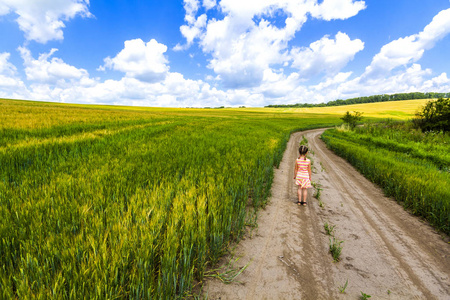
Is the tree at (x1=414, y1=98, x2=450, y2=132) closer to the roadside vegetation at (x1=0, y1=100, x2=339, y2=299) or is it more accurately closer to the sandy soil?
the sandy soil

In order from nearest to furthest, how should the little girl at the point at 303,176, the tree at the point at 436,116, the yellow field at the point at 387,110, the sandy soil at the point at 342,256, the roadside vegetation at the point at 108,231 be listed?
1. the roadside vegetation at the point at 108,231
2. the sandy soil at the point at 342,256
3. the little girl at the point at 303,176
4. the tree at the point at 436,116
5. the yellow field at the point at 387,110

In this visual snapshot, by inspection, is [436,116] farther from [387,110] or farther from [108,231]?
[387,110]

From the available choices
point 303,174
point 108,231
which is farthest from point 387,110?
point 108,231

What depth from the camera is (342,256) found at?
295 centimetres

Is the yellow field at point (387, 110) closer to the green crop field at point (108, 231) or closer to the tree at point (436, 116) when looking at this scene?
the tree at point (436, 116)

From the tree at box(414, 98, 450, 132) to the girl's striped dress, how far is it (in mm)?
21902

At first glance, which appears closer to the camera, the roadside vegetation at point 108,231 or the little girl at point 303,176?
the roadside vegetation at point 108,231

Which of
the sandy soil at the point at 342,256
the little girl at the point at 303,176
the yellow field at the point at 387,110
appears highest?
the yellow field at the point at 387,110

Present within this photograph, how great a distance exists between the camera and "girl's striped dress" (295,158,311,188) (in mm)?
4938

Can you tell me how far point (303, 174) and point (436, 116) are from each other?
75.3 ft

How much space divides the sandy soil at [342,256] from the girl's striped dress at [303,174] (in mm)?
545

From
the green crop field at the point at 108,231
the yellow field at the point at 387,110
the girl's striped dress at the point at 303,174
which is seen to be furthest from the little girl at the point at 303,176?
the yellow field at the point at 387,110

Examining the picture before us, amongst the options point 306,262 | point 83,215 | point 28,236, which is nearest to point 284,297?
point 306,262

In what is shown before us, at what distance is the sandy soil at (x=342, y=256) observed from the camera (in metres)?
2.31
